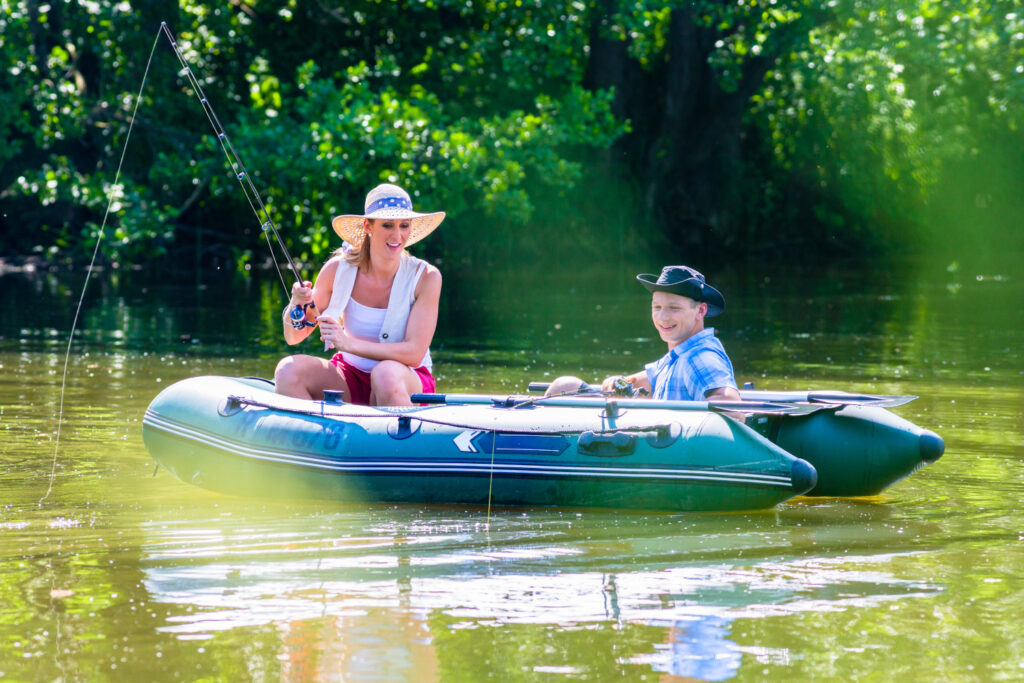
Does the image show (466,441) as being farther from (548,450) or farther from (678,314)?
(678,314)

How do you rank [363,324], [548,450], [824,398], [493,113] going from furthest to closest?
[493,113]
[363,324]
[824,398]
[548,450]

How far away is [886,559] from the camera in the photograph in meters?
4.44

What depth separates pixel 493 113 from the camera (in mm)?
20281

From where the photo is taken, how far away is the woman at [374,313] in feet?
18.5

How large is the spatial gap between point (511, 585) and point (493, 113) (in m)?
16.7

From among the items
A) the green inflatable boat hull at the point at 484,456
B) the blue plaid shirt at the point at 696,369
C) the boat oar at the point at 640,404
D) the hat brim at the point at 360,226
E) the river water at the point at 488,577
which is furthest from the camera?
Answer: the hat brim at the point at 360,226

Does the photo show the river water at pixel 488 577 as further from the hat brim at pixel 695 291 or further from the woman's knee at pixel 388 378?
the hat brim at pixel 695 291

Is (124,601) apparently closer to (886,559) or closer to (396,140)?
(886,559)

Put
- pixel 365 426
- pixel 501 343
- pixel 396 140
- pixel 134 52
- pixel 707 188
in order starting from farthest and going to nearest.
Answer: pixel 707 188 < pixel 134 52 < pixel 396 140 < pixel 501 343 < pixel 365 426

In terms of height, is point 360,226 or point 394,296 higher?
point 360,226

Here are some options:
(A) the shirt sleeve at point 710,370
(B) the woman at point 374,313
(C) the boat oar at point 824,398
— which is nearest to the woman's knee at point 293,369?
(B) the woman at point 374,313

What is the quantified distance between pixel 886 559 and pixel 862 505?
910 millimetres

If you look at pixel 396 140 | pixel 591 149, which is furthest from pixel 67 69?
pixel 591 149

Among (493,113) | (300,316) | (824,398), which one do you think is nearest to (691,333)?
(824,398)
